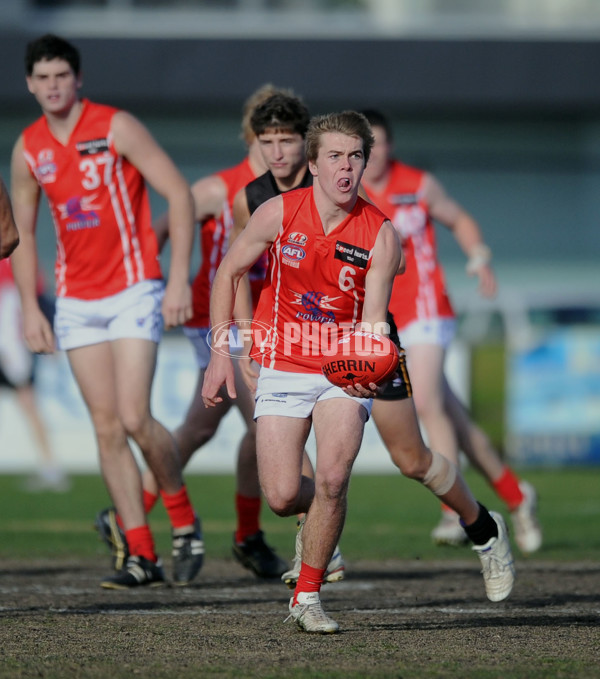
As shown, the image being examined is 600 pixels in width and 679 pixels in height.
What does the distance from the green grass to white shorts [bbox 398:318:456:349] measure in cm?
144

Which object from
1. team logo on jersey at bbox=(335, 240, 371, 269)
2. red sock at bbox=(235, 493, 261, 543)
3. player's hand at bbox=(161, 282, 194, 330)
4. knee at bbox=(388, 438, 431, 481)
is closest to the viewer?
team logo on jersey at bbox=(335, 240, 371, 269)

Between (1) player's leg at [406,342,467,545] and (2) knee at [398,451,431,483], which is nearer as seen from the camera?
(2) knee at [398,451,431,483]

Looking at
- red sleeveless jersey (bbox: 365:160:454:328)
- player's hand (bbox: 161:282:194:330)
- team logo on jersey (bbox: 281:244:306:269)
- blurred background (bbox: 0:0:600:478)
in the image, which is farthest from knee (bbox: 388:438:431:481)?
blurred background (bbox: 0:0:600:478)

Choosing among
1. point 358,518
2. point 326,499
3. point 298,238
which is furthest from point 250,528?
point 358,518

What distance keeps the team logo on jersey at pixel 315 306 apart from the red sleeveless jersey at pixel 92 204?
1641 millimetres

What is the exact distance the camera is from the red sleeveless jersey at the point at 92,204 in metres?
7.04

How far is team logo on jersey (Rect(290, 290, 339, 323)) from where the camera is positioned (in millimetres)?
5719

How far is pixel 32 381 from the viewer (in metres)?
15.0

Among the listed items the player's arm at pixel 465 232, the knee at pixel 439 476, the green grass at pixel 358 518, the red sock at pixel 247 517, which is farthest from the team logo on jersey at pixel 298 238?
the green grass at pixel 358 518

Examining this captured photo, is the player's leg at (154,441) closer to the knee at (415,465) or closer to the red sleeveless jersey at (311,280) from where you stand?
the red sleeveless jersey at (311,280)

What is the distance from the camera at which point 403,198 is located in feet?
29.5

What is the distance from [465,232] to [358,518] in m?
3.24

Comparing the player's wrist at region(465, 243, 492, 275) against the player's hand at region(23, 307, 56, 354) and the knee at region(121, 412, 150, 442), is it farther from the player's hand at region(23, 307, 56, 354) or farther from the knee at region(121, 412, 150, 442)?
the player's hand at region(23, 307, 56, 354)

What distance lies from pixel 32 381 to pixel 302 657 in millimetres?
10547
